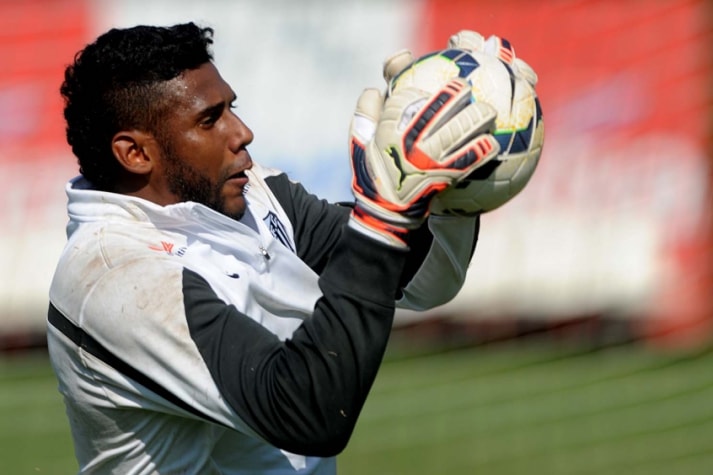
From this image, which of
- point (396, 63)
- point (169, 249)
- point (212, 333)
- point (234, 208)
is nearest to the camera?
point (212, 333)

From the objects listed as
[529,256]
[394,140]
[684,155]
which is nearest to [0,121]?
[529,256]

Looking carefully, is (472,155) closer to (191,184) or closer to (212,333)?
(212,333)

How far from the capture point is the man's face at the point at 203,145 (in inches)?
113

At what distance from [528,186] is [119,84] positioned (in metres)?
4.16

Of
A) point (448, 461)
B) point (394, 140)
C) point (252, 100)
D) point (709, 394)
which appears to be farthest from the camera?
point (252, 100)

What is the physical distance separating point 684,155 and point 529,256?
994mm

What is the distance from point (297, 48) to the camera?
6926mm

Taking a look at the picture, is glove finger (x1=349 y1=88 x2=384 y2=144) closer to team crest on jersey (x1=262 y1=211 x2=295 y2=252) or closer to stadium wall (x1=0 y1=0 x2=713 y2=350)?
team crest on jersey (x1=262 y1=211 x2=295 y2=252)

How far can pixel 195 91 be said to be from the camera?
2.88 meters

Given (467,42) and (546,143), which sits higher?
(467,42)

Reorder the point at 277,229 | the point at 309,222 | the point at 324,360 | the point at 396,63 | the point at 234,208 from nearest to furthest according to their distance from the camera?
1. the point at 324,360
2. the point at 396,63
3. the point at 234,208
4. the point at 277,229
5. the point at 309,222

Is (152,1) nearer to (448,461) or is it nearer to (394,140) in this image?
(448,461)

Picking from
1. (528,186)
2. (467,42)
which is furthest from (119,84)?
(528,186)

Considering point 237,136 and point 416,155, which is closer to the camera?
point 416,155
